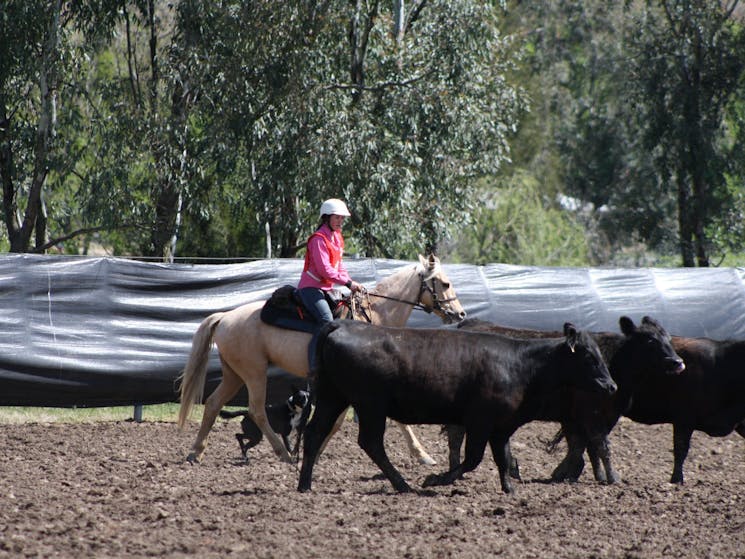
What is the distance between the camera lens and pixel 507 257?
3206 centimetres

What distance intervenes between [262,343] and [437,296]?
1827 mm

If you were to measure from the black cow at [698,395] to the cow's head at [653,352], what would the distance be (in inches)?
15.8

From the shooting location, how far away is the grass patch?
13469mm

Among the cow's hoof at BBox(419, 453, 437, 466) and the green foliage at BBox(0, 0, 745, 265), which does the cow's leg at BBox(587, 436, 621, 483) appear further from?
the green foliage at BBox(0, 0, 745, 265)

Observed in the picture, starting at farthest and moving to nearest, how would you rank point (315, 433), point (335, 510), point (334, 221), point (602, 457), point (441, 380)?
point (334, 221) < point (602, 457) < point (315, 433) < point (441, 380) < point (335, 510)

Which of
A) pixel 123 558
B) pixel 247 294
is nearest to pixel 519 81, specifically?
pixel 247 294

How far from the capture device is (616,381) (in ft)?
31.2

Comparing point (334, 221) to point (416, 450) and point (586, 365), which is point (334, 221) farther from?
point (586, 365)

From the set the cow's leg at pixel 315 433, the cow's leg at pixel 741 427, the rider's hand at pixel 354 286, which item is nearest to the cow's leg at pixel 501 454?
the cow's leg at pixel 315 433

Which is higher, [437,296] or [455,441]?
[437,296]

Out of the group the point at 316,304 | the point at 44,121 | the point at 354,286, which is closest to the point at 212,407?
the point at 316,304

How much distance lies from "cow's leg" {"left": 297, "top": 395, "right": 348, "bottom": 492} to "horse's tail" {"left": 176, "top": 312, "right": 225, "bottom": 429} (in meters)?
2.41

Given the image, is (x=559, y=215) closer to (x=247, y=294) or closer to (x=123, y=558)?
(x=247, y=294)

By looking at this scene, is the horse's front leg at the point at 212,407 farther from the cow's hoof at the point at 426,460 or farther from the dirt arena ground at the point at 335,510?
the cow's hoof at the point at 426,460
